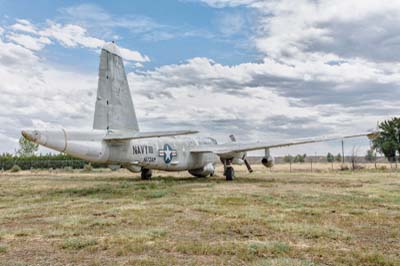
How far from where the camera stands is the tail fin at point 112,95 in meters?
17.8

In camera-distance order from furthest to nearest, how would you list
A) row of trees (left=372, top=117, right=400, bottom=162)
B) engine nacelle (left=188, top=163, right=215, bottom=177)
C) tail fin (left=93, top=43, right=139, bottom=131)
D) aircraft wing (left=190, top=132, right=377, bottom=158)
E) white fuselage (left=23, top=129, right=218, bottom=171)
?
row of trees (left=372, top=117, right=400, bottom=162) → engine nacelle (left=188, top=163, right=215, bottom=177) → aircraft wing (left=190, top=132, right=377, bottom=158) → tail fin (left=93, top=43, right=139, bottom=131) → white fuselage (left=23, top=129, right=218, bottom=171)

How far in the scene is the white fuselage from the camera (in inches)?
587

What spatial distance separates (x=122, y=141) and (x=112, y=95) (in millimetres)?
2093

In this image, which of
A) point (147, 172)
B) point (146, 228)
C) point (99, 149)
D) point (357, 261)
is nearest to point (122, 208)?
point (146, 228)

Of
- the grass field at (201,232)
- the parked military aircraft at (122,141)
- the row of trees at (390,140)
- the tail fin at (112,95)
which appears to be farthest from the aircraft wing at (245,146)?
the row of trees at (390,140)

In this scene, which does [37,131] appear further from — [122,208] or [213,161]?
[213,161]

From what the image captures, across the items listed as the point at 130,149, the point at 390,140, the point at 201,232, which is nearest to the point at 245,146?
the point at 130,149

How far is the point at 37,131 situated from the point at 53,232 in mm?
6825

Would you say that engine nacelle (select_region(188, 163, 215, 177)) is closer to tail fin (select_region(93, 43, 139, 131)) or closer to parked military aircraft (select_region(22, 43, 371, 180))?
parked military aircraft (select_region(22, 43, 371, 180))

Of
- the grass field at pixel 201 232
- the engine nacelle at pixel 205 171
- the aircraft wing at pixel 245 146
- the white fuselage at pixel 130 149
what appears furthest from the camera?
the engine nacelle at pixel 205 171

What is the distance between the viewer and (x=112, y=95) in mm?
18266

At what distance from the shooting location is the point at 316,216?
33.2 feet

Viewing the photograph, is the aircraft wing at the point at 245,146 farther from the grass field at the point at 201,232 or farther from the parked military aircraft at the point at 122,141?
the grass field at the point at 201,232

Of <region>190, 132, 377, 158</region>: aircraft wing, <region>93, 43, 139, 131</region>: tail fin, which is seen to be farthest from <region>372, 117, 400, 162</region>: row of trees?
<region>93, 43, 139, 131</region>: tail fin
